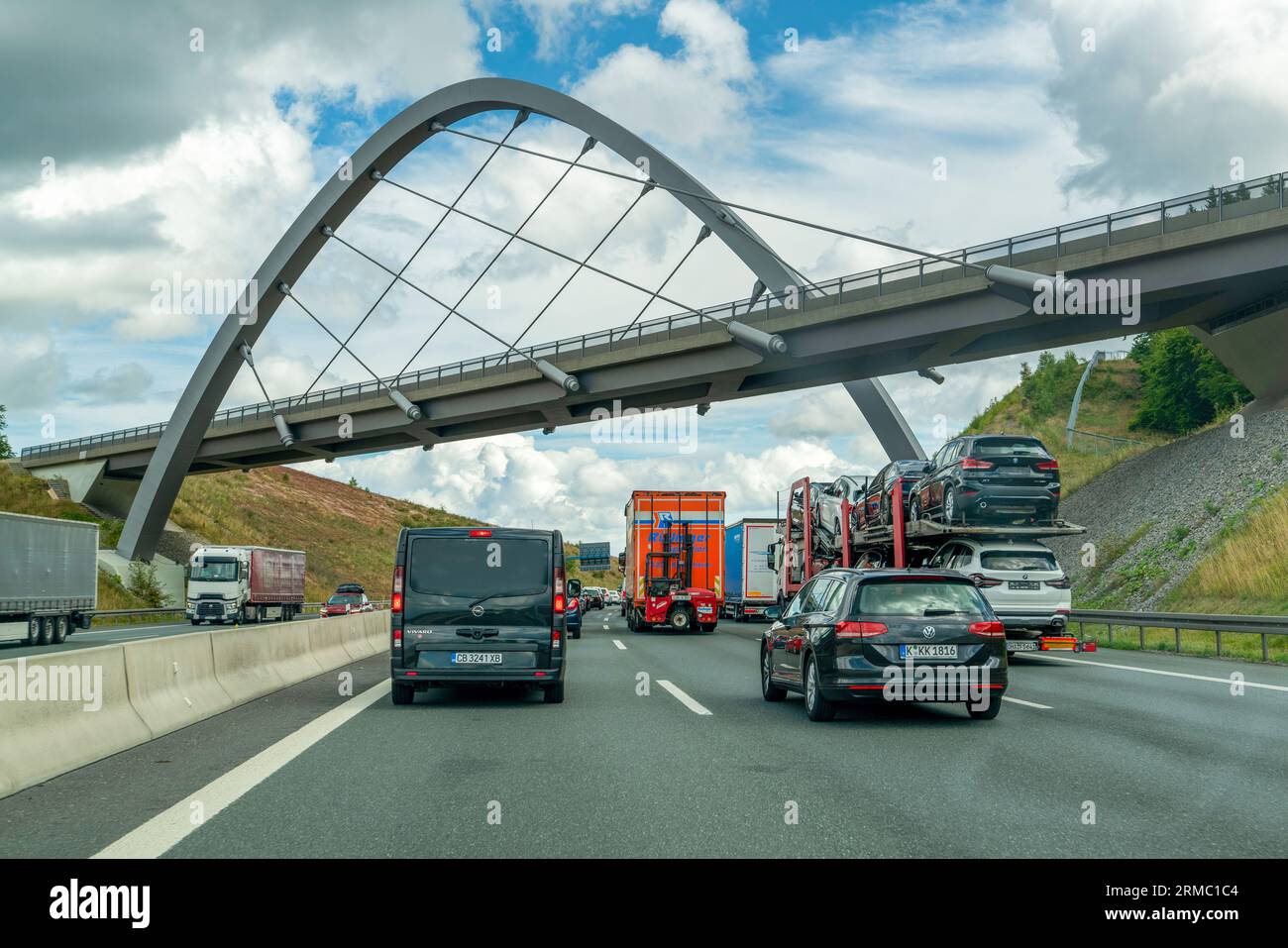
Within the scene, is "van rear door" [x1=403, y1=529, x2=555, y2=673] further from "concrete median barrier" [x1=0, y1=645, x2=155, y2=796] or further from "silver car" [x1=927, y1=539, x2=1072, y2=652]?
"silver car" [x1=927, y1=539, x2=1072, y2=652]

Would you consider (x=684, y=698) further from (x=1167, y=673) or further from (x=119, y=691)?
(x=1167, y=673)

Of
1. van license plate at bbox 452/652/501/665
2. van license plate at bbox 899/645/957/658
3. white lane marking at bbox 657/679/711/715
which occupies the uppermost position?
van license plate at bbox 899/645/957/658

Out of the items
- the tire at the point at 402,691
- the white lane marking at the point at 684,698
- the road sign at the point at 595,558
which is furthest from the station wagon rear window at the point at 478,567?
the road sign at the point at 595,558

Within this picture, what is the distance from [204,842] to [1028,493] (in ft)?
52.1

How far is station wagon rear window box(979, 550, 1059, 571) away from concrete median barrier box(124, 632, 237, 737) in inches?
451

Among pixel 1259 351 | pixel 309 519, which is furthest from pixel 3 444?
pixel 1259 351

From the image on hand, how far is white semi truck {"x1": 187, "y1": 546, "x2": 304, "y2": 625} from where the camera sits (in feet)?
149

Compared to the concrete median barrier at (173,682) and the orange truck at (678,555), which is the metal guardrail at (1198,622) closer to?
the orange truck at (678,555)

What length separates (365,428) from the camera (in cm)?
5112

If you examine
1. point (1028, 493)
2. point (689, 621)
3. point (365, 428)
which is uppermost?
point (365, 428)

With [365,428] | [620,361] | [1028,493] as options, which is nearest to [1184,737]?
[1028,493]

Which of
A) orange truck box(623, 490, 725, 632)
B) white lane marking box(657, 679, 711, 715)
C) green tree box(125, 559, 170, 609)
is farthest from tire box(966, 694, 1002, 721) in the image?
green tree box(125, 559, 170, 609)

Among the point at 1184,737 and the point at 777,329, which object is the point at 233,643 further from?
the point at 777,329
